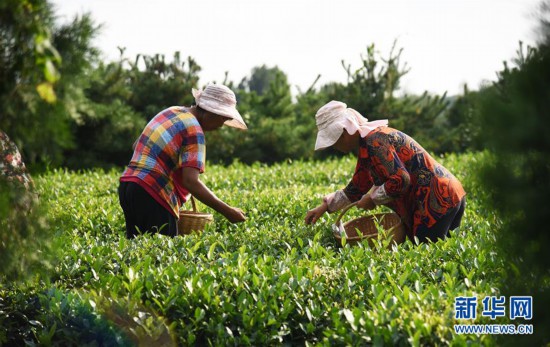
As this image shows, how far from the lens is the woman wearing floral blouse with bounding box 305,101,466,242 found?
493 cm

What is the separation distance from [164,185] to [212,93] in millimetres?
804

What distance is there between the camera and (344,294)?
3.79 metres

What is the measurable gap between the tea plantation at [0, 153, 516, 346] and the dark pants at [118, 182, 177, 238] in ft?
1.65

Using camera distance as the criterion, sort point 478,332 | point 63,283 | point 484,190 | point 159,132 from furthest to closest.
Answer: point 159,132 → point 63,283 → point 478,332 → point 484,190

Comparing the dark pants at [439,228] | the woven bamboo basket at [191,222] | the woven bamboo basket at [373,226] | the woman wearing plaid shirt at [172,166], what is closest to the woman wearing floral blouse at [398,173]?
the dark pants at [439,228]

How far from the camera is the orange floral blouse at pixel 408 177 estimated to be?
4906mm

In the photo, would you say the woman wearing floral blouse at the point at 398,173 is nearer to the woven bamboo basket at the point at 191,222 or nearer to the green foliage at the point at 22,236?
the woven bamboo basket at the point at 191,222

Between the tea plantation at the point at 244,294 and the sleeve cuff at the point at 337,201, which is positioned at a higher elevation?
the sleeve cuff at the point at 337,201


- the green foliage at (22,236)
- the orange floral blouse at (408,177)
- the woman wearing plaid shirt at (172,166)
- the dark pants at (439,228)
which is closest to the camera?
the green foliage at (22,236)

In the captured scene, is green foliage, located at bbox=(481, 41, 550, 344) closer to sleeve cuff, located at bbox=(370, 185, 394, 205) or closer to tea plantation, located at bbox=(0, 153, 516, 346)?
tea plantation, located at bbox=(0, 153, 516, 346)

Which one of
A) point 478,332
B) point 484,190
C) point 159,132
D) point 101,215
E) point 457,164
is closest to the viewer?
point 484,190

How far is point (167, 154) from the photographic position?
5.33 metres

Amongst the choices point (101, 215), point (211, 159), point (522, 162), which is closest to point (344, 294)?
point (522, 162)

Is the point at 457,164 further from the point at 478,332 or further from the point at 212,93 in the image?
the point at 478,332
